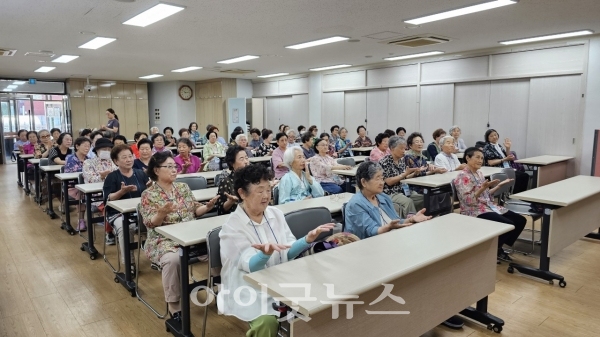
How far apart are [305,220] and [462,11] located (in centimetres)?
375

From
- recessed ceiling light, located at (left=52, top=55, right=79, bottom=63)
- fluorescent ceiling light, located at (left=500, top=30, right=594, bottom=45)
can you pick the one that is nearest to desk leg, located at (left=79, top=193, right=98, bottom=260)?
recessed ceiling light, located at (left=52, top=55, right=79, bottom=63)

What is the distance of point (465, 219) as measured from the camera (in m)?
2.89

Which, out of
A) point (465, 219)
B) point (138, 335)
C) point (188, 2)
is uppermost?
point (188, 2)

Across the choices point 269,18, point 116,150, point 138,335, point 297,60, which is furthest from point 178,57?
point 138,335

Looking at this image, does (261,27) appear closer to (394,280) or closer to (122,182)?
(122,182)

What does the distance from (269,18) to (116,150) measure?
258cm

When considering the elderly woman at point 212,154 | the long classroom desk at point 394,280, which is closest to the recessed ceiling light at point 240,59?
the elderly woman at point 212,154

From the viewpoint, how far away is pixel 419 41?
6.99 m

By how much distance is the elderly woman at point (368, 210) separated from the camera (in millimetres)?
2832

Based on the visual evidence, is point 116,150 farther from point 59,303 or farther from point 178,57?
point 178,57

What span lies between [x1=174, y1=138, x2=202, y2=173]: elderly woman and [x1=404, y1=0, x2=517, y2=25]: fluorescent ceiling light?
3.44 m

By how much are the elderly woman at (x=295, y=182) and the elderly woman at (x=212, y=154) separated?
313 cm

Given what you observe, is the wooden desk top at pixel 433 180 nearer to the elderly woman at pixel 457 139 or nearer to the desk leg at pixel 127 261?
the desk leg at pixel 127 261

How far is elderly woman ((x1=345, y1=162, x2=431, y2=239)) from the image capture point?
9.29 ft
